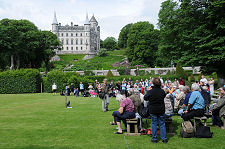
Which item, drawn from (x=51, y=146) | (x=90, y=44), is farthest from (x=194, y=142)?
(x=90, y=44)

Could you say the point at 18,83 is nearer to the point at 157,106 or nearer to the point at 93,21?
the point at 157,106

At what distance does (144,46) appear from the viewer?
60719 mm

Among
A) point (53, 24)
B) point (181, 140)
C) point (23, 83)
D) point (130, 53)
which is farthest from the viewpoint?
point (53, 24)

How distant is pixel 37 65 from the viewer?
61.3m

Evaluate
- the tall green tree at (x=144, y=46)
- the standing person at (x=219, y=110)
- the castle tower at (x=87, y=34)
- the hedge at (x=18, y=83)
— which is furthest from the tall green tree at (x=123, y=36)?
the standing person at (x=219, y=110)

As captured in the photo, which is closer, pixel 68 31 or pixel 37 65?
pixel 37 65

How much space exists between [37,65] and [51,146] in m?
57.5

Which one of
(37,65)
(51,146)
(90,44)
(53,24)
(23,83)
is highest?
(53,24)

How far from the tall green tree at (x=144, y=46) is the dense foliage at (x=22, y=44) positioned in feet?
70.0

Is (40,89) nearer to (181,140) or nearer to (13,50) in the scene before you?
(13,50)

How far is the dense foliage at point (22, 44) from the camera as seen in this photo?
145ft

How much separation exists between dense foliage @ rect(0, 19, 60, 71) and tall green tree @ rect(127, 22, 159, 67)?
70.0ft

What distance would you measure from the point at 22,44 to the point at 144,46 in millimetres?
30266

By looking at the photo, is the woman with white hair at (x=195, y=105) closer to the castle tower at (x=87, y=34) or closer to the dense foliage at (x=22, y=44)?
the dense foliage at (x=22, y=44)
